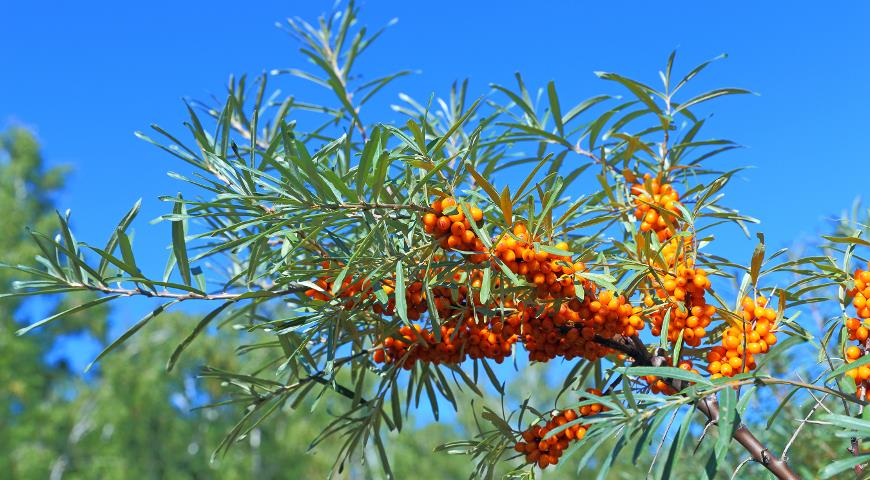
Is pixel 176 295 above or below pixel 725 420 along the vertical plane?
above

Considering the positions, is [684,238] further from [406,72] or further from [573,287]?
[406,72]

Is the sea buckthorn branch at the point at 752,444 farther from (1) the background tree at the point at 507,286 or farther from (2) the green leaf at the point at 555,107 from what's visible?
(2) the green leaf at the point at 555,107

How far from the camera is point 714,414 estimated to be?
24.2 inches

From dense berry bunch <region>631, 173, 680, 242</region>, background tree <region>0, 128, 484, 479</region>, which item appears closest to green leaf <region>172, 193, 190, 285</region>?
dense berry bunch <region>631, 173, 680, 242</region>

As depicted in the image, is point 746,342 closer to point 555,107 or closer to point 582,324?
point 582,324

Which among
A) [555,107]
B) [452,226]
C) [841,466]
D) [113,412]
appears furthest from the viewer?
[113,412]

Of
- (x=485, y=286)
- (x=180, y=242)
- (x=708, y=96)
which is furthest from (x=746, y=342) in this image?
(x=180, y=242)

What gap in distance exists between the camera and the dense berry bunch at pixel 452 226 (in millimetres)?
542

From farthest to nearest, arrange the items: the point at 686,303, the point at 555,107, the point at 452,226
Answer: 1. the point at 555,107
2. the point at 686,303
3. the point at 452,226

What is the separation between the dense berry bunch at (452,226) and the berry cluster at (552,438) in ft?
0.70

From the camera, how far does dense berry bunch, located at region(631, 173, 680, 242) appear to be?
2.39 ft

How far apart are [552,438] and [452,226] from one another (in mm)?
272

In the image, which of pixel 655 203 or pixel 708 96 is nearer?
pixel 655 203

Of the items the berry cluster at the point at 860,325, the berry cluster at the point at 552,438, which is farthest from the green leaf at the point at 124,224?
the berry cluster at the point at 860,325
